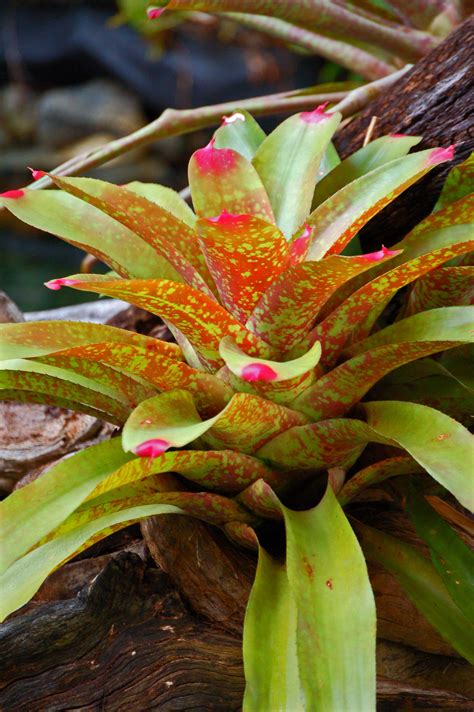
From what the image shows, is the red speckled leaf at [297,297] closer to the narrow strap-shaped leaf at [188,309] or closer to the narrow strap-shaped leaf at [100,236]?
the narrow strap-shaped leaf at [188,309]

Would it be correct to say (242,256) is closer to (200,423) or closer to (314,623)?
(200,423)

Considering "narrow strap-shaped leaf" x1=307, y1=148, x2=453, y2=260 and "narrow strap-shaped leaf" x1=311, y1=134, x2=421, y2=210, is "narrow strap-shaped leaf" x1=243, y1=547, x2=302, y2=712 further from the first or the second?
"narrow strap-shaped leaf" x1=311, y1=134, x2=421, y2=210

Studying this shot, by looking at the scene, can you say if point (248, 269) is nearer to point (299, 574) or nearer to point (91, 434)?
point (299, 574)

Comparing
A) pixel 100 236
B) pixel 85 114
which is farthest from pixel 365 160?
pixel 85 114

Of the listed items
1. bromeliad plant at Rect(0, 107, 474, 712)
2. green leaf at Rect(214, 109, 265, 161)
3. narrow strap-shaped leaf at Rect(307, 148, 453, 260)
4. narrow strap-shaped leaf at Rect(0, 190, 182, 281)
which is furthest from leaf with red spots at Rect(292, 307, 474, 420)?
green leaf at Rect(214, 109, 265, 161)

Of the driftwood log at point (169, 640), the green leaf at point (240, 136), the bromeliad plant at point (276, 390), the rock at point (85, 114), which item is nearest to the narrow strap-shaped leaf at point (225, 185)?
the bromeliad plant at point (276, 390)
